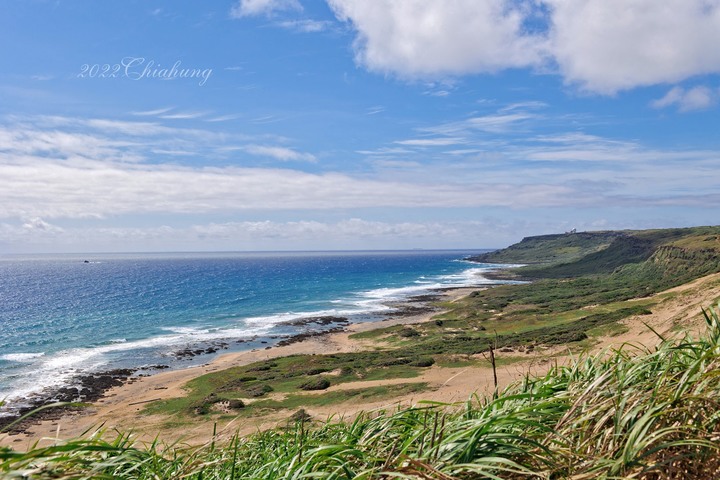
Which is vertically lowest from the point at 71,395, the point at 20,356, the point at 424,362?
the point at 71,395

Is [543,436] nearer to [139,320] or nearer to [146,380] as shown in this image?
[146,380]

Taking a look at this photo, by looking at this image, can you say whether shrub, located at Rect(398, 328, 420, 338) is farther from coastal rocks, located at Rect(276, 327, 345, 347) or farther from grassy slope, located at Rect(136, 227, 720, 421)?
coastal rocks, located at Rect(276, 327, 345, 347)

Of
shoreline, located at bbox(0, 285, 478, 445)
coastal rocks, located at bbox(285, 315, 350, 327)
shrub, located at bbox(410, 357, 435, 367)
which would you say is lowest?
shoreline, located at bbox(0, 285, 478, 445)

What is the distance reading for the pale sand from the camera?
23984mm

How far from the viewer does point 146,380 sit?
39.9 meters

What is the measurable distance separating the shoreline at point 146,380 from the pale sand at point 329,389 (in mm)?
97

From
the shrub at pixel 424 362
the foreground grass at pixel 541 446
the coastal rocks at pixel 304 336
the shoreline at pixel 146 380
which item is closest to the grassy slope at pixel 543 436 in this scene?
the foreground grass at pixel 541 446

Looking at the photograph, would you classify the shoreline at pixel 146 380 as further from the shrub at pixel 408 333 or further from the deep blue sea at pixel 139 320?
the shrub at pixel 408 333

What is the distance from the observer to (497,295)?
8069 centimetres

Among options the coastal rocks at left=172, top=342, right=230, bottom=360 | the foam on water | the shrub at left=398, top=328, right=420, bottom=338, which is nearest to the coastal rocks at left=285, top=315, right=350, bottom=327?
the coastal rocks at left=172, top=342, right=230, bottom=360

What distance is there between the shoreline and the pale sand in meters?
0.10

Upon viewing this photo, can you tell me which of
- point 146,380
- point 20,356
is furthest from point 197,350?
point 20,356

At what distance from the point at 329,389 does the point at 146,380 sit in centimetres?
1805

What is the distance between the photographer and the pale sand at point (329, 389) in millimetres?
23984
